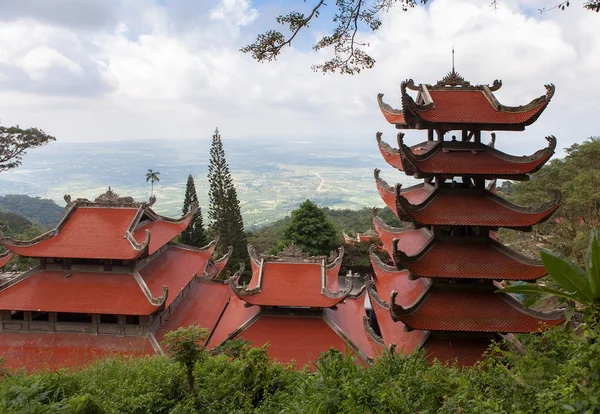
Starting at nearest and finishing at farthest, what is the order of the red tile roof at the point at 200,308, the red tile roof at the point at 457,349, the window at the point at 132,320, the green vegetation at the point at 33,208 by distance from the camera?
the red tile roof at the point at 457,349
the window at the point at 132,320
the red tile roof at the point at 200,308
the green vegetation at the point at 33,208

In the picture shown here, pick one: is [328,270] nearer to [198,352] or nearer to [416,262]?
[416,262]

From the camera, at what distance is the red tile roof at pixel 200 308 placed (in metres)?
16.5

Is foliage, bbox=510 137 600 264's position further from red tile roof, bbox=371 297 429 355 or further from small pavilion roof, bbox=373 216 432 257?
red tile roof, bbox=371 297 429 355

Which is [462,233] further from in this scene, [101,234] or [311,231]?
[311,231]

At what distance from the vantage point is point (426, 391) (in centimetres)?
625

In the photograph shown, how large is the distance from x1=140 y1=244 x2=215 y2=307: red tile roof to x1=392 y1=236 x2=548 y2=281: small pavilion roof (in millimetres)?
9841

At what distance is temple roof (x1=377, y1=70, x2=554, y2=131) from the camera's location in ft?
34.5

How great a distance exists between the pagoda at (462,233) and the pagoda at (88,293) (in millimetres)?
8981

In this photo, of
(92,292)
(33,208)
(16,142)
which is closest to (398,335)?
(92,292)

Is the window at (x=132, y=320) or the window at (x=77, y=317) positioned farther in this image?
the window at (x=77, y=317)

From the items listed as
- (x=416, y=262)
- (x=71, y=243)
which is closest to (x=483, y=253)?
(x=416, y=262)

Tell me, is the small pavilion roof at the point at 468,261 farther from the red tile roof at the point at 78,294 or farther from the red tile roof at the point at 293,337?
the red tile roof at the point at 78,294

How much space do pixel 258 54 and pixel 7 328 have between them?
48.5ft

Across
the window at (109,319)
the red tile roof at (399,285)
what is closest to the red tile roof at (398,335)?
the red tile roof at (399,285)
